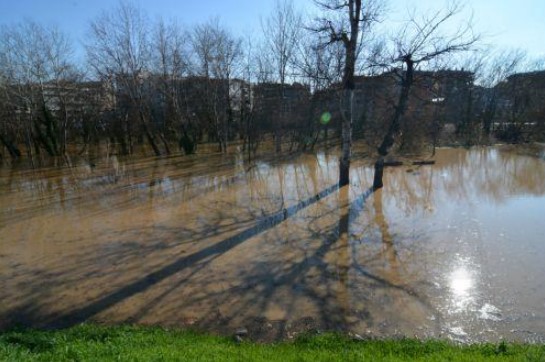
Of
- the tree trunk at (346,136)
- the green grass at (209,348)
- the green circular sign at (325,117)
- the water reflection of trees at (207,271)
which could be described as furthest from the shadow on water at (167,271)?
the green circular sign at (325,117)

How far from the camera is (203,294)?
21.2 feet

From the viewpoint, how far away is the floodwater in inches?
226

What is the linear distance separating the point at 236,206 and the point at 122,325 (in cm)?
683

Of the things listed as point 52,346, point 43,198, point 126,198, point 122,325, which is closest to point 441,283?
point 122,325

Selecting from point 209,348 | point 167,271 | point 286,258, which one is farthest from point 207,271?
point 209,348

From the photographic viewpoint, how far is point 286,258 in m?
7.90

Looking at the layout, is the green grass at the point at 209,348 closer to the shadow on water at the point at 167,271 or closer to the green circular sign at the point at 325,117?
the shadow on water at the point at 167,271

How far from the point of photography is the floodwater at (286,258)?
18.8 ft

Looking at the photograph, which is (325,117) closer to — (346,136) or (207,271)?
(346,136)

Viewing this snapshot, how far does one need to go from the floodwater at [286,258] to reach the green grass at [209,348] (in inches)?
20.6

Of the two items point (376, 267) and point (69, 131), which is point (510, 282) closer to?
point (376, 267)

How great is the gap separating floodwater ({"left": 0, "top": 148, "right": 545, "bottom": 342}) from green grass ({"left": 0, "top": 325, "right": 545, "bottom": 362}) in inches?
20.6

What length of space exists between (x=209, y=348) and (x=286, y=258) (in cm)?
359

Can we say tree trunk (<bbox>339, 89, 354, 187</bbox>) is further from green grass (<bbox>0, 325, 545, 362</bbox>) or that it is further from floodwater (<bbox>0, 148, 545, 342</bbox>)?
green grass (<bbox>0, 325, 545, 362</bbox>)
